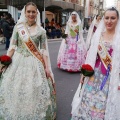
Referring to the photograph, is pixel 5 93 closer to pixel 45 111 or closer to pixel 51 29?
pixel 45 111

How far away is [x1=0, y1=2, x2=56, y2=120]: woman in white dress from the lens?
9.87ft

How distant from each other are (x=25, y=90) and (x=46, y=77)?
35 cm

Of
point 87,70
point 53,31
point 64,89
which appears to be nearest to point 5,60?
point 87,70

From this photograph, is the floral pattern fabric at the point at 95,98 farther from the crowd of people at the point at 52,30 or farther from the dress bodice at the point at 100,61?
the crowd of people at the point at 52,30

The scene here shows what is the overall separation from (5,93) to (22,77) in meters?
0.29

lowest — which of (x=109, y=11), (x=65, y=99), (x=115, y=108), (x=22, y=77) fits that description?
(x=65, y=99)

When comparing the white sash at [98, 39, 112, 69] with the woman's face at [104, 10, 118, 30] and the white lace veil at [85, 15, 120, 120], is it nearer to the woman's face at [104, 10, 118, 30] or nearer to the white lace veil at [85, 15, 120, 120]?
the white lace veil at [85, 15, 120, 120]

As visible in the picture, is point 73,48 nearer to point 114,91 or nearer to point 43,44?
point 43,44

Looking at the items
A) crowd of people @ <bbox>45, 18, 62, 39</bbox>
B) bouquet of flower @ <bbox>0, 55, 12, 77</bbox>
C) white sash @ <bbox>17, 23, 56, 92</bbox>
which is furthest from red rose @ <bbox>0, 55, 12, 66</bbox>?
crowd of people @ <bbox>45, 18, 62, 39</bbox>

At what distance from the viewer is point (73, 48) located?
6.85 meters

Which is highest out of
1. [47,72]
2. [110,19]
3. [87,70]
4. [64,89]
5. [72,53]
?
[110,19]

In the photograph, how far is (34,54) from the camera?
3232 mm

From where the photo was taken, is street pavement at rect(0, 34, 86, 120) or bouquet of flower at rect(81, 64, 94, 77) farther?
street pavement at rect(0, 34, 86, 120)

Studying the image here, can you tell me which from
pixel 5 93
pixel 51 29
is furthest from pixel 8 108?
pixel 51 29
